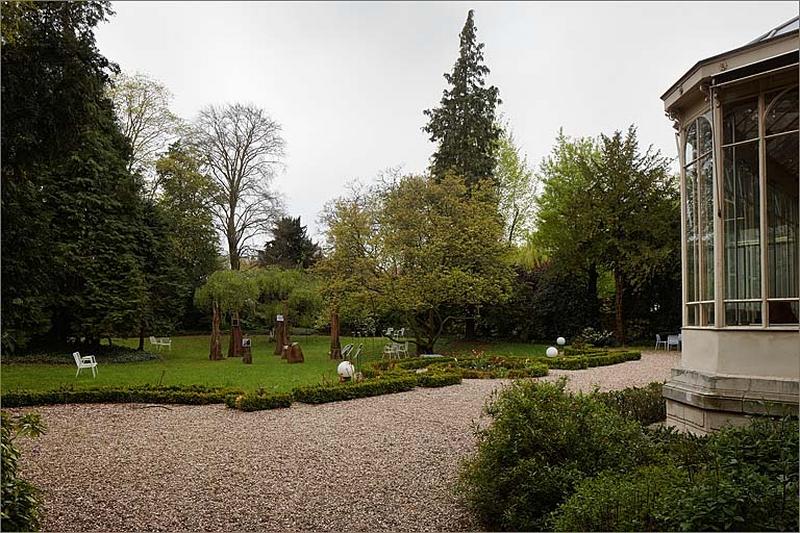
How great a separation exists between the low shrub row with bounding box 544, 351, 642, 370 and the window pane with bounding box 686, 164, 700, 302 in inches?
364

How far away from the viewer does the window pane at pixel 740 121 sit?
6.03m

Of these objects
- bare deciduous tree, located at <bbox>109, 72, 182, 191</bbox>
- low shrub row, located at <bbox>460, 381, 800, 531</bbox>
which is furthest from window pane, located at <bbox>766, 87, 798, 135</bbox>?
bare deciduous tree, located at <bbox>109, 72, 182, 191</bbox>

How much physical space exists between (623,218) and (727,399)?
18.2 meters

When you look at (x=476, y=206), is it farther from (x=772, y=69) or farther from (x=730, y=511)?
(x=730, y=511)

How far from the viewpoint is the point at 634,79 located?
738 centimetres

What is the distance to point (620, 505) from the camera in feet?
12.6

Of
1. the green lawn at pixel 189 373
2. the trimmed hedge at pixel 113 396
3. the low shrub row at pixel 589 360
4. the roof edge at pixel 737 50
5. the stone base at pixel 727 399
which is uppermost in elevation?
the roof edge at pixel 737 50

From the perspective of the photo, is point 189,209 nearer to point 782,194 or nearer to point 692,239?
point 692,239

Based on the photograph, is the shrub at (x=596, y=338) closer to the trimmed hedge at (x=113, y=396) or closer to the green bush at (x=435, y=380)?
the green bush at (x=435, y=380)

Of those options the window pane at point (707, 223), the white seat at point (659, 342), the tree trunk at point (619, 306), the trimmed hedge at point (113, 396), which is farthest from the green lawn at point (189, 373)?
the white seat at point (659, 342)

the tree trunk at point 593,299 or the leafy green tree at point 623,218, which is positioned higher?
the leafy green tree at point 623,218

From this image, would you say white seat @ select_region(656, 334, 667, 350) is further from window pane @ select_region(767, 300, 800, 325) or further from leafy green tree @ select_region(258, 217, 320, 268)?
leafy green tree @ select_region(258, 217, 320, 268)

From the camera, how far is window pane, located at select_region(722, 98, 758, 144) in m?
6.03

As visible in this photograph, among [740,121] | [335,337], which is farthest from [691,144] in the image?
[335,337]
